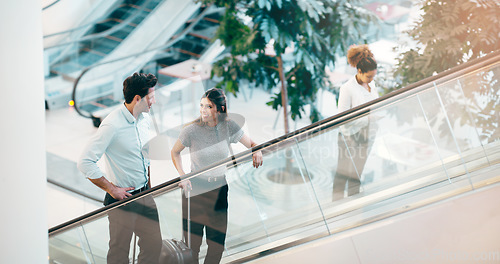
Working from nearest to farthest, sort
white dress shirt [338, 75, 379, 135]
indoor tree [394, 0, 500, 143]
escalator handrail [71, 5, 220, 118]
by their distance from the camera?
1. white dress shirt [338, 75, 379, 135]
2. indoor tree [394, 0, 500, 143]
3. escalator handrail [71, 5, 220, 118]

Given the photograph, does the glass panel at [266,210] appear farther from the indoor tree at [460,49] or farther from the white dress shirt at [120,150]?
the indoor tree at [460,49]

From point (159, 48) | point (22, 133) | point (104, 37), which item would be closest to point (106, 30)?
point (104, 37)

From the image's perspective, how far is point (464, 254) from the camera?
11.2 ft

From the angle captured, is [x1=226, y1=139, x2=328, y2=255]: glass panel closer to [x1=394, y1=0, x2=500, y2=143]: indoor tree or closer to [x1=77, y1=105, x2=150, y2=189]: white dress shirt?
[x1=77, y1=105, x2=150, y2=189]: white dress shirt

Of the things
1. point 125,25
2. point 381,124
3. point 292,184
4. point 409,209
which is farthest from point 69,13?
point 409,209

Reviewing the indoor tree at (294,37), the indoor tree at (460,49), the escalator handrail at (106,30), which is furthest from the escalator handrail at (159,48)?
the indoor tree at (460,49)

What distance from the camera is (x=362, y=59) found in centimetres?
393

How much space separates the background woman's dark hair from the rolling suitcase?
1.64 metres

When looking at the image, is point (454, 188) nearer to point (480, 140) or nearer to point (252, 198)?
point (480, 140)

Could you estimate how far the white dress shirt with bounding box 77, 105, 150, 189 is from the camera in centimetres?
292

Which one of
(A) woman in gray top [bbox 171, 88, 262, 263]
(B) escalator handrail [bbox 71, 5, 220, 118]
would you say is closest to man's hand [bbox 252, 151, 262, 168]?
(A) woman in gray top [bbox 171, 88, 262, 263]

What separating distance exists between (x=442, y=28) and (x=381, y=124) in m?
1.59

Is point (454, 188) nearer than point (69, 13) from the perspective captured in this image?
Yes

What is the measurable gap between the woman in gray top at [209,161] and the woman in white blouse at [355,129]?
949mm
